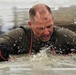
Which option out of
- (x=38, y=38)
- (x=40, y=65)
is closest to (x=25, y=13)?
(x=38, y=38)

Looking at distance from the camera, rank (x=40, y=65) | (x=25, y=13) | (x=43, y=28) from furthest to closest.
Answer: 1. (x=25, y=13)
2. (x=43, y=28)
3. (x=40, y=65)

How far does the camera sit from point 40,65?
10.8 ft

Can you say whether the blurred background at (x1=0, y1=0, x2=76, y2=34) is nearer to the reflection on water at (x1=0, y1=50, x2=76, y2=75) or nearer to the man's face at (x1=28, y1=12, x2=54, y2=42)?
the man's face at (x1=28, y1=12, x2=54, y2=42)

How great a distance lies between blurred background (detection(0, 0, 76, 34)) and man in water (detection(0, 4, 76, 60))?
3.24 feet

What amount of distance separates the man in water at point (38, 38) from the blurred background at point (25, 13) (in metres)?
0.99

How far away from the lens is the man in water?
12.7 feet

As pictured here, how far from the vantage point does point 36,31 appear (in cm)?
392

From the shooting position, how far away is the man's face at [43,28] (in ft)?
12.6

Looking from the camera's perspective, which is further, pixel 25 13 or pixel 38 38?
pixel 25 13

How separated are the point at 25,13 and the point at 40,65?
3190mm

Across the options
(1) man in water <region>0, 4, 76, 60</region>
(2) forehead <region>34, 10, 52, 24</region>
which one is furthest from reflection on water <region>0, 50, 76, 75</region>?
(2) forehead <region>34, 10, 52, 24</region>

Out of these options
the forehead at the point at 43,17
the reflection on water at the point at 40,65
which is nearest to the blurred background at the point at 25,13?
the forehead at the point at 43,17

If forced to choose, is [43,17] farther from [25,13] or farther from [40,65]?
[25,13]

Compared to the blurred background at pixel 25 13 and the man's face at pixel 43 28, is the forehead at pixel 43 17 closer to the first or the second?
the man's face at pixel 43 28
